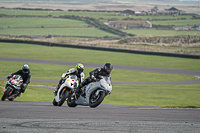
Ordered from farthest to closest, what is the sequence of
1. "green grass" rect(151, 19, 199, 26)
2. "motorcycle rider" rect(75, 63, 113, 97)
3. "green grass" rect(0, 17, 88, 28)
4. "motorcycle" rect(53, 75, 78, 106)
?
"green grass" rect(151, 19, 199, 26) < "green grass" rect(0, 17, 88, 28) < "motorcycle" rect(53, 75, 78, 106) < "motorcycle rider" rect(75, 63, 113, 97)

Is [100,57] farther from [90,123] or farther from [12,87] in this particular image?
[90,123]

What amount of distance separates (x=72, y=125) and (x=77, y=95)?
5767mm

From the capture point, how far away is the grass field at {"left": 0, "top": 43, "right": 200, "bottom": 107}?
22.9 metres

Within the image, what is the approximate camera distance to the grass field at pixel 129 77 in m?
22.9

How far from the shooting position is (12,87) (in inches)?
632

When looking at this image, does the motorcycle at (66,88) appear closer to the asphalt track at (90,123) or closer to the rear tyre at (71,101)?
the rear tyre at (71,101)

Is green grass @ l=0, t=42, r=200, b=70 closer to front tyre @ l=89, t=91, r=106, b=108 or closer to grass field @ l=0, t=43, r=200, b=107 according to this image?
grass field @ l=0, t=43, r=200, b=107

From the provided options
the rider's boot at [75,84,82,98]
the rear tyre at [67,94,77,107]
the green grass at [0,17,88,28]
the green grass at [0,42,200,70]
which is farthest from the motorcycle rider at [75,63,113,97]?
the green grass at [0,17,88,28]

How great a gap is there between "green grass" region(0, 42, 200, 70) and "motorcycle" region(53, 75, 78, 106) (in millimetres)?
33471

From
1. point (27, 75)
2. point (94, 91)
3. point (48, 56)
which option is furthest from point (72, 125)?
point (48, 56)

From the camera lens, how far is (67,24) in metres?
121

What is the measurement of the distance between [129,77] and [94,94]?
23.9 metres

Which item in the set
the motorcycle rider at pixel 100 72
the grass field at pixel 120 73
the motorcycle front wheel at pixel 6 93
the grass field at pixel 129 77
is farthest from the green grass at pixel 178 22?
the motorcycle rider at pixel 100 72

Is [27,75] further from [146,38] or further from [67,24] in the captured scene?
[67,24]
